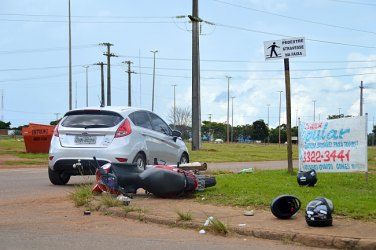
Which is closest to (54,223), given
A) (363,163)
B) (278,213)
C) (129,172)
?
(129,172)

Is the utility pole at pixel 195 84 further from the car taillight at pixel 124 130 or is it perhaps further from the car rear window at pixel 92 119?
the car taillight at pixel 124 130

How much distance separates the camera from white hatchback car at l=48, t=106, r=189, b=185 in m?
11.4

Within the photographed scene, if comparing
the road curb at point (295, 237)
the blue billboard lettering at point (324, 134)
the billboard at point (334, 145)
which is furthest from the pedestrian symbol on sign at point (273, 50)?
the road curb at point (295, 237)

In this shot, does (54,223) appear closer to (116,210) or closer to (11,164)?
(116,210)

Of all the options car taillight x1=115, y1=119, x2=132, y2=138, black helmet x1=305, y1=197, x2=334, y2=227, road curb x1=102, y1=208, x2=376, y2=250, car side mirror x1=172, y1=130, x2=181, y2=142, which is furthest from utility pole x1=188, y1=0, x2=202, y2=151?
black helmet x1=305, y1=197, x2=334, y2=227

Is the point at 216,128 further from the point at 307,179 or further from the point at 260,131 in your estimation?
the point at 307,179

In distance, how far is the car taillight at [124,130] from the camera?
1151 centimetres

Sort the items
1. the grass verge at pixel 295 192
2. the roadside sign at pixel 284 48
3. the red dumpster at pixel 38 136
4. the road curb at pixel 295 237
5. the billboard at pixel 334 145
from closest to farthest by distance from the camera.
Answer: the road curb at pixel 295 237
the grass verge at pixel 295 192
the billboard at pixel 334 145
the roadside sign at pixel 284 48
the red dumpster at pixel 38 136

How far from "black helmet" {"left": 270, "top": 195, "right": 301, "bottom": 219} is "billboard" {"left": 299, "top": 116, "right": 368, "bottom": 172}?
3.61 m

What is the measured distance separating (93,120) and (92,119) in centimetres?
5

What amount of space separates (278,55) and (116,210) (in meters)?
6.06

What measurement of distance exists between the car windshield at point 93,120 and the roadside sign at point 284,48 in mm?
3875

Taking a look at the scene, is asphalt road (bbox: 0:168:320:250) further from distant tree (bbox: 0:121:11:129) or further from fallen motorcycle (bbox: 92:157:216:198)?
distant tree (bbox: 0:121:11:129)

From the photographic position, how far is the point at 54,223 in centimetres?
Result: 784
